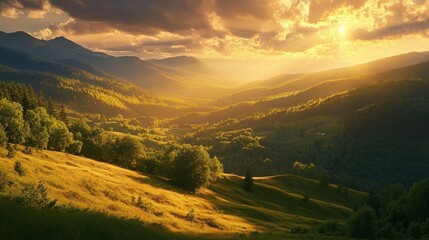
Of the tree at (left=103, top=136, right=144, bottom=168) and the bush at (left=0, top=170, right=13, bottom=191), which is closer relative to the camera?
the bush at (left=0, top=170, right=13, bottom=191)

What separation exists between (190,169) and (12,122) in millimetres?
43853

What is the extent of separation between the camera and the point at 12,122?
8000 cm

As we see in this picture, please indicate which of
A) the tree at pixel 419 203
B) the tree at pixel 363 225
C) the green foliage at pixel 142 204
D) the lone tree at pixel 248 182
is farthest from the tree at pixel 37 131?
the tree at pixel 419 203

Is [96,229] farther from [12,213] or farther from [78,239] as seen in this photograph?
[12,213]

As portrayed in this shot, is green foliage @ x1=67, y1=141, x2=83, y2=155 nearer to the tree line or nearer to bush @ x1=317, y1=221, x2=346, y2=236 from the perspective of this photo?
the tree line

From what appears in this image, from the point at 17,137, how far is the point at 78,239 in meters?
72.1

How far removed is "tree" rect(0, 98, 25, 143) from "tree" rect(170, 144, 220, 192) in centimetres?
3840

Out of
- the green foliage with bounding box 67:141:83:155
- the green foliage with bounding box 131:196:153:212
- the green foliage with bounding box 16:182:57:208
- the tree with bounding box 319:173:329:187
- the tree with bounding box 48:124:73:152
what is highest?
the green foliage with bounding box 16:182:57:208

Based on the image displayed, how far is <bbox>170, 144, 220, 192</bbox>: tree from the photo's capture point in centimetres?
9688

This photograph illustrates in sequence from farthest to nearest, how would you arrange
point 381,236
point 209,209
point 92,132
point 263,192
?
point 263,192, point 92,132, point 209,209, point 381,236

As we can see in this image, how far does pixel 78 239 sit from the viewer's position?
19.6 meters

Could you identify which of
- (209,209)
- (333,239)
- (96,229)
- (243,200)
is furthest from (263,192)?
(96,229)

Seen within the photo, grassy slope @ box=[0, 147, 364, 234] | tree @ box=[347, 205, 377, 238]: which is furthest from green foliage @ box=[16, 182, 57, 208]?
tree @ box=[347, 205, 377, 238]

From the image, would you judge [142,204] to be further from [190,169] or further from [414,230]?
[414,230]
